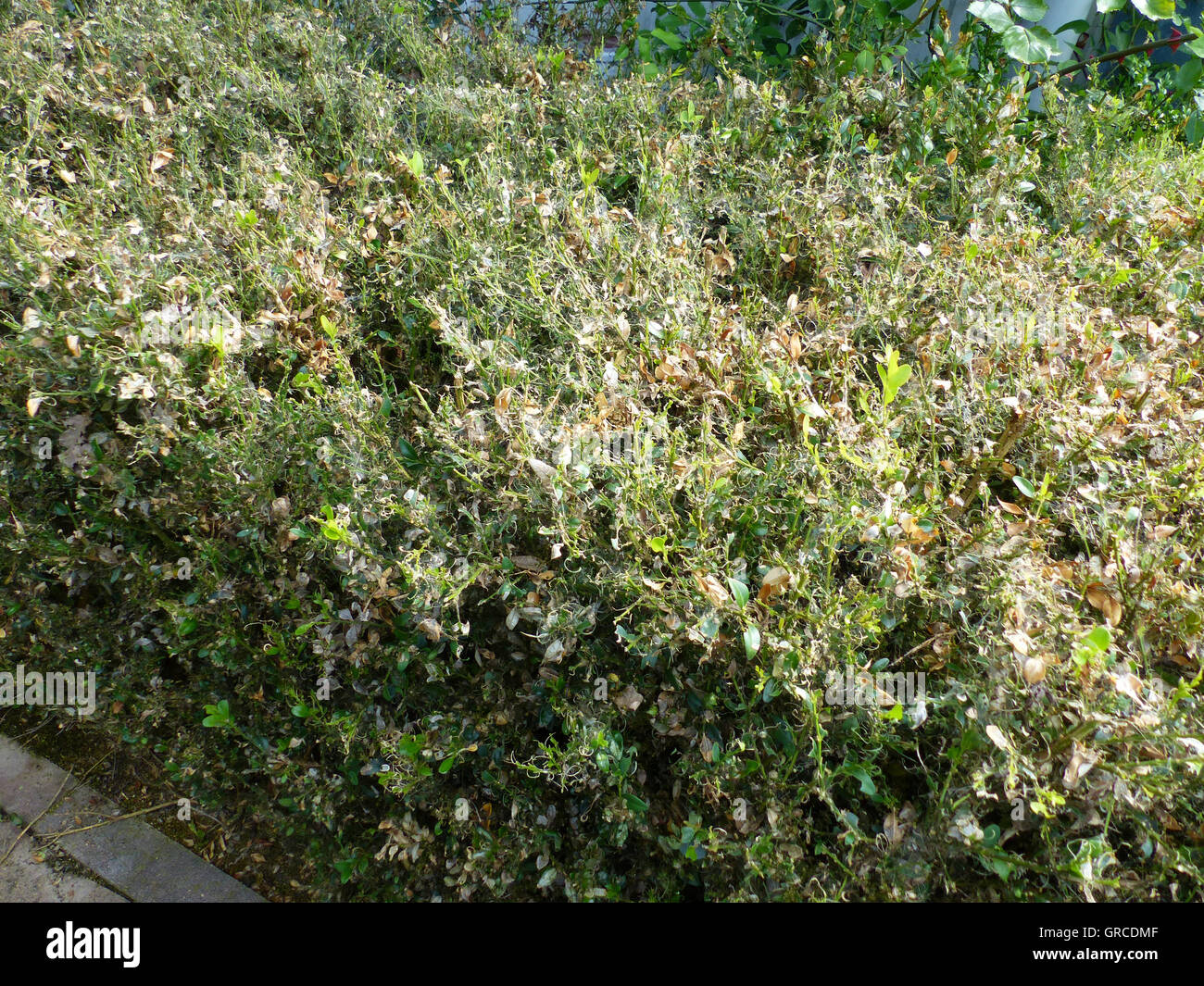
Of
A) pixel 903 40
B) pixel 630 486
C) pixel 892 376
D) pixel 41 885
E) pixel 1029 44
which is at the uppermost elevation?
pixel 903 40

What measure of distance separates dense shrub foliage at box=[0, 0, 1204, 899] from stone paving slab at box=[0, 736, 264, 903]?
9.4 inches

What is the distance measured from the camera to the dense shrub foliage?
1.91m

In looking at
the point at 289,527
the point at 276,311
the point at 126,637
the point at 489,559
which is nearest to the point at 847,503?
the point at 489,559

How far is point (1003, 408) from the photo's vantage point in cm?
234

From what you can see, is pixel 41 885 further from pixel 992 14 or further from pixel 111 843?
pixel 992 14

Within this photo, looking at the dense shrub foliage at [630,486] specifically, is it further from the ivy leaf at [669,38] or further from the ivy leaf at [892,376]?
the ivy leaf at [669,38]

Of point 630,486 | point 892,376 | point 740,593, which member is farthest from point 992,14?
point 740,593

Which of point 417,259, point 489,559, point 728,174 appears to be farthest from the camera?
point 728,174

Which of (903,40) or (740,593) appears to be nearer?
(740,593)

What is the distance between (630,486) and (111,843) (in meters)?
2.13

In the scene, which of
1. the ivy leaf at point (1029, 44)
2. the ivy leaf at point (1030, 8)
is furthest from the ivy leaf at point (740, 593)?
the ivy leaf at point (1030, 8)

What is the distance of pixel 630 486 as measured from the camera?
2061 millimetres

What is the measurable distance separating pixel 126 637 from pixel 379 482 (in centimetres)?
125
